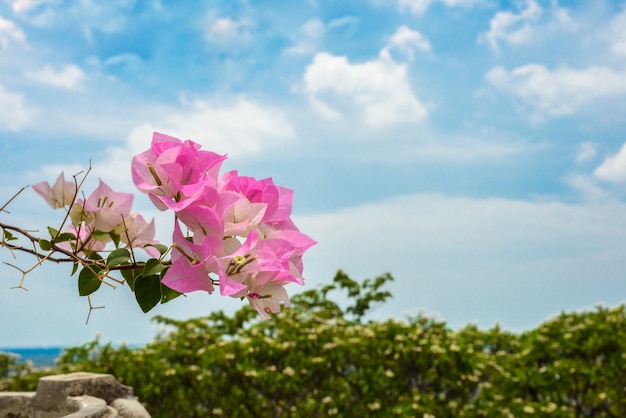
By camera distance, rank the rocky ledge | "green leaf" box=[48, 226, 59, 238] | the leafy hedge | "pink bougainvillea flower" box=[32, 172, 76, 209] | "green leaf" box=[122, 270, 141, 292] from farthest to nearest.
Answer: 1. the leafy hedge
2. the rocky ledge
3. "pink bougainvillea flower" box=[32, 172, 76, 209]
4. "green leaf" box=[48, 226, 59, 238]
5. "green leaf" box=[122, 270, 141, 292]

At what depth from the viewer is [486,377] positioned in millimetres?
7395

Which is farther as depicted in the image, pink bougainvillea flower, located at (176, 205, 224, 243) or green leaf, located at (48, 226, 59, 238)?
green leaf, located at (48, 226, 59, 238)

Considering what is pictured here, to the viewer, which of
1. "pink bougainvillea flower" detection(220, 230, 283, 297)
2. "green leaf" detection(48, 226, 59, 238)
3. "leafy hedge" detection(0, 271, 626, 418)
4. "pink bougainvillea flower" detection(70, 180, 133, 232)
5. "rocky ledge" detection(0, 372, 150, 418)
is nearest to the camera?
"pink bougainvillea flower" detection(220, 230, 283, 297)

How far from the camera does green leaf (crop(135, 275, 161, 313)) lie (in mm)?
1406

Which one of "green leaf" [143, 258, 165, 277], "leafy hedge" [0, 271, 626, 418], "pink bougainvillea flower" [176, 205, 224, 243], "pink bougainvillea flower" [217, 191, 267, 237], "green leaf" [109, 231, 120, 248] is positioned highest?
"leafy hedge" [0, 271, 626, 418]

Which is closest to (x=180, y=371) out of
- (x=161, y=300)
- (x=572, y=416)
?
(x=572, y=416)

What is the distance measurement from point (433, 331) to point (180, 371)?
2712 mm

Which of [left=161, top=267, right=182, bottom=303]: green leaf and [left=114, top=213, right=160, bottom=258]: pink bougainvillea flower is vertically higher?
[left=114, top=213, right=160, bottom=258]: pink bougainvillea flower

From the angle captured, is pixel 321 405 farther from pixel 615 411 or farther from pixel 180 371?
pixel 615 411

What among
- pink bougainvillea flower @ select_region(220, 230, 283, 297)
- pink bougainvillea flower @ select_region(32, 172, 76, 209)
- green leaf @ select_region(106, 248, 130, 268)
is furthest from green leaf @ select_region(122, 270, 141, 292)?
pink bougainvillea flower @ select_region(32, 172, 76, 209)

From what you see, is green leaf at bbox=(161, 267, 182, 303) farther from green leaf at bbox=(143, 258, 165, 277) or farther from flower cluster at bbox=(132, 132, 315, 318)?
flower cluster at bbox=(132, 132, 315, 318)

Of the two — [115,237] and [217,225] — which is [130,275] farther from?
[115,237]

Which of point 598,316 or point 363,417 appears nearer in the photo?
point 363,417

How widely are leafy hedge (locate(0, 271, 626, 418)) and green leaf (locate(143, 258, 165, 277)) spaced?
487cm
